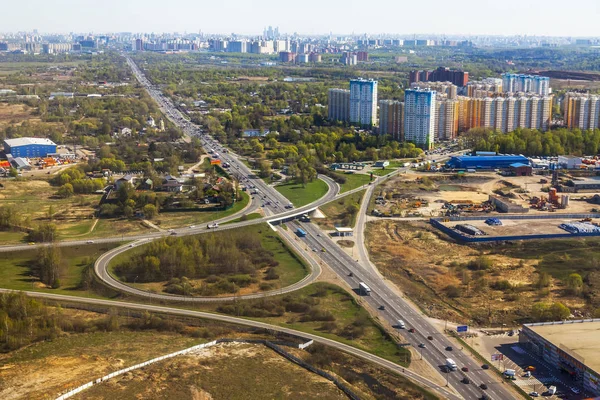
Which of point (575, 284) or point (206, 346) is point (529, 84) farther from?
point (206, 346)

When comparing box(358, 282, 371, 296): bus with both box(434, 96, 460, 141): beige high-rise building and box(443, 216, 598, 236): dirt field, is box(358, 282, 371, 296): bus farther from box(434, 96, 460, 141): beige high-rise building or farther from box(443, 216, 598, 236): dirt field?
box(434, 96, 460, 141): beige high-rise building

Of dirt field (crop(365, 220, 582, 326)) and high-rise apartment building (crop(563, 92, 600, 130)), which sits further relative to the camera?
high-rise apartment building (crop(563, 92, 600, 130))

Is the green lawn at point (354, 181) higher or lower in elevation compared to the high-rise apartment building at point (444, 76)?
lower

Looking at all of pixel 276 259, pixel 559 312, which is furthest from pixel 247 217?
pixel 559 312

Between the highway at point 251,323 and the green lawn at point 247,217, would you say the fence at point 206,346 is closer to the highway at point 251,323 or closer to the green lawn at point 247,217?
the highway at point 251,323

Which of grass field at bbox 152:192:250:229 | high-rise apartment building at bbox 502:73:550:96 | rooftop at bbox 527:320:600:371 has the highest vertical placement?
high-rise apartment building at bbox 502:73:550:96

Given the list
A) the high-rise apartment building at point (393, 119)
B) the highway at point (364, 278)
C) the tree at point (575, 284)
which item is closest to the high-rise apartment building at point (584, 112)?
the high-rise apartment building at point (393, 119)

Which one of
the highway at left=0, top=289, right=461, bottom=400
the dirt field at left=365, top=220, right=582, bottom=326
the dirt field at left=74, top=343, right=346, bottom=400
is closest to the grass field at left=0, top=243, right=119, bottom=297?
the highway at left=0, top=289, right=461, bottom=400
